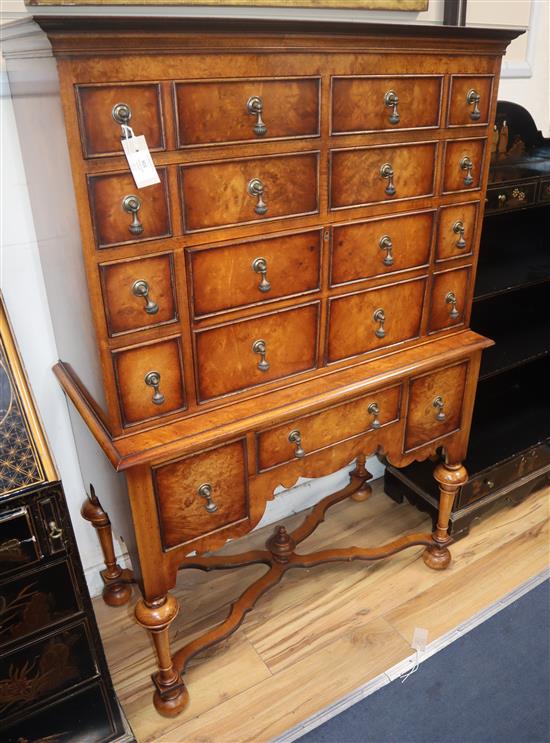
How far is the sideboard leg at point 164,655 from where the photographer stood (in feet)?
5.94

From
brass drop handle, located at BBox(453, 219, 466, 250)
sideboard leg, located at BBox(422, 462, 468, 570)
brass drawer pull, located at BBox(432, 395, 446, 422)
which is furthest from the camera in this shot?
sideboard leg, located at BBox(422, 462, 468, 570)

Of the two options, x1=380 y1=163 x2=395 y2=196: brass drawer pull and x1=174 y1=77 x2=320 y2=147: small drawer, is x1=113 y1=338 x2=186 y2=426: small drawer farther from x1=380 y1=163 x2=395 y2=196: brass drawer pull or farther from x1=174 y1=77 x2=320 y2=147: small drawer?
x1=380 y1=163 x2=395 y2=196: brass drawer pull

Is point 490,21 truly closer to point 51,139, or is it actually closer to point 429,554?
point 51,139

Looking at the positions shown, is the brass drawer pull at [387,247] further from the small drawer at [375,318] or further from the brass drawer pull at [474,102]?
the brass drawer pull at [474,102]

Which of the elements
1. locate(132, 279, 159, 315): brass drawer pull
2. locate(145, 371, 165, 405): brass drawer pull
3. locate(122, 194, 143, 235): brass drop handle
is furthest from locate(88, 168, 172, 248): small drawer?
locate(145, 371, 165, 405): brass drawer pull

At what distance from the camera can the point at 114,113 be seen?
129cm

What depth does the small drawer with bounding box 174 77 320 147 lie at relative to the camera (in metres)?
1.38

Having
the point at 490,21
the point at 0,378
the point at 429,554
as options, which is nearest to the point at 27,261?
the point at 0,378

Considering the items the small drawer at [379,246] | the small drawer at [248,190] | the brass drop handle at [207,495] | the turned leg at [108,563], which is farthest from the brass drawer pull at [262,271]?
the turned leg at [108,563]

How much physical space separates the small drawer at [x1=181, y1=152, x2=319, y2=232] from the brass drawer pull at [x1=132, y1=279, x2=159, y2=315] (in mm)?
169

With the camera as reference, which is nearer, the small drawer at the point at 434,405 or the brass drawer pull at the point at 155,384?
the brass drawer pull at the point at 155,384

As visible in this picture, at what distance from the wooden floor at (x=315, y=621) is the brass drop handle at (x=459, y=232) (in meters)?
1.37

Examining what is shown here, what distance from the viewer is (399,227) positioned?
184 centimetres

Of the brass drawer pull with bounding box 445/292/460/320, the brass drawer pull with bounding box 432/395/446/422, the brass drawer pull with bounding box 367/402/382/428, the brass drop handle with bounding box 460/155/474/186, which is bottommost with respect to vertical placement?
the brass drawer pull with bounding box 432/395/446/422
